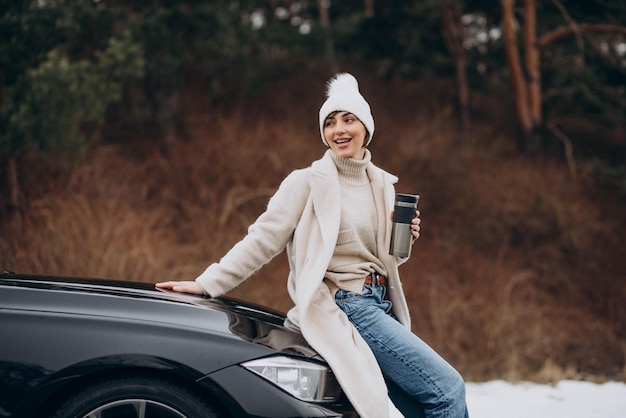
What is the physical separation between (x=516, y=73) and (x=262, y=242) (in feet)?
46.9

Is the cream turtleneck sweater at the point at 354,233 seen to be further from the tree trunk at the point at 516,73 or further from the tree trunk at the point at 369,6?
the tree trunk at the point at 369,6

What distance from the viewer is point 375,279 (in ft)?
12.1

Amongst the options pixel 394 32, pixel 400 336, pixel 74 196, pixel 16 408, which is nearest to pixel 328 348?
pixel 400 336

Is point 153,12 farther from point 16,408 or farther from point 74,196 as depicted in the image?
point 16,408

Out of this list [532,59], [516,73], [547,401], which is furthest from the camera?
[516,73]

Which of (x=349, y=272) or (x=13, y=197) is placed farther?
(x=13, y=197)

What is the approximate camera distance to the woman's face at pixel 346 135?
3766 mm

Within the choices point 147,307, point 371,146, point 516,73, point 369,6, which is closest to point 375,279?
point 147,307

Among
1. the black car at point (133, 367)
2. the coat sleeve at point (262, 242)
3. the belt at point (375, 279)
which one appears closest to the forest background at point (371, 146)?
the belt at point (375, 279)

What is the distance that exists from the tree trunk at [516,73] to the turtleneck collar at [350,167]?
13.4 m

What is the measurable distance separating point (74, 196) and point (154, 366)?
6823mm

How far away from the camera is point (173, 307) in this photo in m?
3.16

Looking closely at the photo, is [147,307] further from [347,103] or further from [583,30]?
[583,30]

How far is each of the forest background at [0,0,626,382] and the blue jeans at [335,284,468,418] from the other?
462 cm
